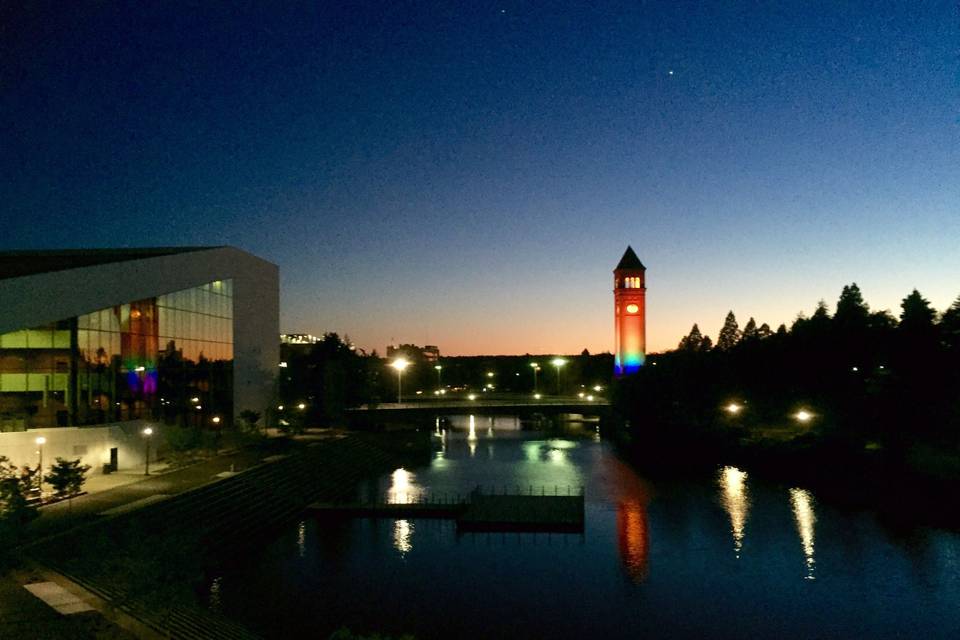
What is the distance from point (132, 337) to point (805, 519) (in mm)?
31879

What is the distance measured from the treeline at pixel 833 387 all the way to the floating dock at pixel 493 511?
21.3m

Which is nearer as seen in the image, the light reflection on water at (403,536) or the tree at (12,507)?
the tree at (12,507)

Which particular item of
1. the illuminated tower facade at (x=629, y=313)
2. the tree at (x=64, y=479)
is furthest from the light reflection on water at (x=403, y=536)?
the illuminated tower facade at (x=629, y=313)

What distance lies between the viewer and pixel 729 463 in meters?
→ 56.7

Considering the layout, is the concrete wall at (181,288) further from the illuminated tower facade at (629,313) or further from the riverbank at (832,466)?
the illuminated tower facade at (629,313)

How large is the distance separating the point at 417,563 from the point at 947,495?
27169 mm

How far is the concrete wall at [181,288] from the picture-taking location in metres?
30.7

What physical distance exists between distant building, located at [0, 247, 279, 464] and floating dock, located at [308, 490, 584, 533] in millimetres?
10538

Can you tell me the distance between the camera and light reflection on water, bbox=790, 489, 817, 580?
3044 centimetres

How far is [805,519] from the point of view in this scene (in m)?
37.1

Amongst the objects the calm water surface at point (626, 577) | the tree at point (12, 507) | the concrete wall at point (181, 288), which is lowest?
the calm water surface at point (626, 577)

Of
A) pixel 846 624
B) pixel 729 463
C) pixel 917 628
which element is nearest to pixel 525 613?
pixel 846 624

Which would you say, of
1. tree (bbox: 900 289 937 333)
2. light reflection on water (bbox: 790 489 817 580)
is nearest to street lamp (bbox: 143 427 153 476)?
light reflection on water (bbox: 790 489 817 580)

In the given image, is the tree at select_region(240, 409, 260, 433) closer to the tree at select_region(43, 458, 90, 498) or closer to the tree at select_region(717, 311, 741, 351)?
the tree at select_region(43, 458, 90, 498)
